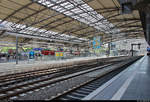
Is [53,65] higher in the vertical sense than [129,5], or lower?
lower

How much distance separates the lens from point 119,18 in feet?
92.5

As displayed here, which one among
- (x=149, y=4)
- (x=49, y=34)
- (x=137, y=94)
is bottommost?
(x=137, y=94)

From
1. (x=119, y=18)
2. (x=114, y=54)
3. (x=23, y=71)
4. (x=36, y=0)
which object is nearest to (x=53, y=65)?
(x=23, y=71)

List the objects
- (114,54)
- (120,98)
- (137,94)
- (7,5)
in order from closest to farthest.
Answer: (120,98)
(137,94)
(7,5)
(114,54)

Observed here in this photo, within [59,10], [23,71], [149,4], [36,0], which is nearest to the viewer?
[149,4]

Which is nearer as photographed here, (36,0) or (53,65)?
(53,65)

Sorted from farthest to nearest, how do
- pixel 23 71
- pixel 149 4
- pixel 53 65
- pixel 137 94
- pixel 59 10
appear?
pixel 59 10 < pixel 53 65 < pixel 23 71 < pixel 149 4 < pixel 137 94

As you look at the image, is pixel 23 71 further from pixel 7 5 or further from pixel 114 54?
pixel 114 54

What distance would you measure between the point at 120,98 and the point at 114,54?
40620mm

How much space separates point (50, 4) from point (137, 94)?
60.3 feet

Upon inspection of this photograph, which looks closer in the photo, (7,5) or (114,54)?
(7,5)

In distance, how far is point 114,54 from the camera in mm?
42844

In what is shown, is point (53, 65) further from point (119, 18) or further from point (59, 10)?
point (119, 18)

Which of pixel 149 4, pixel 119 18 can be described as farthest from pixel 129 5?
pixel 119 18
